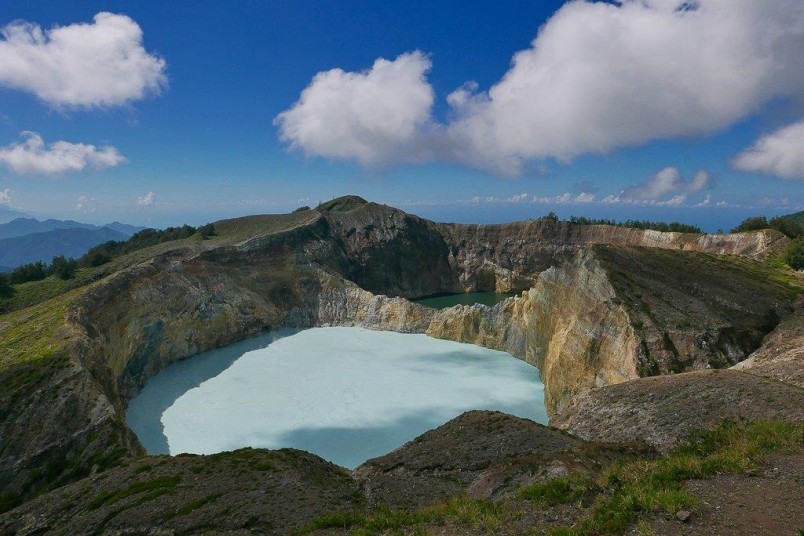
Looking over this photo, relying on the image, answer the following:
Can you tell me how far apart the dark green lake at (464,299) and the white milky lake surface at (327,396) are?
73.2 feet

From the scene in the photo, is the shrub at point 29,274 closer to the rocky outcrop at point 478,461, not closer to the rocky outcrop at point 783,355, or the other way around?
the rocky outcrop at point 478,461

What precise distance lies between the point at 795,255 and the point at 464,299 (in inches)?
1595

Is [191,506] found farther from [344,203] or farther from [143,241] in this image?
[344,203]

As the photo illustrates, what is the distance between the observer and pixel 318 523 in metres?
10.1

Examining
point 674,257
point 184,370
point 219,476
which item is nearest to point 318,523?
point 219,476

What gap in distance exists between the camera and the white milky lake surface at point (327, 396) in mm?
25500

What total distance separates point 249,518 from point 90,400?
1513 centimetres

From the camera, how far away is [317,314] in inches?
2099

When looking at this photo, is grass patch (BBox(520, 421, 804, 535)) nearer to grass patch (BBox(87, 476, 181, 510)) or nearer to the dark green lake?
grass patch (BBox(87, 476, 181, 510))

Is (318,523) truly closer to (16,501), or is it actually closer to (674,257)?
(16,501)

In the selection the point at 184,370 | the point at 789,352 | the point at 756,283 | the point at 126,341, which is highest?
the point at 756,283

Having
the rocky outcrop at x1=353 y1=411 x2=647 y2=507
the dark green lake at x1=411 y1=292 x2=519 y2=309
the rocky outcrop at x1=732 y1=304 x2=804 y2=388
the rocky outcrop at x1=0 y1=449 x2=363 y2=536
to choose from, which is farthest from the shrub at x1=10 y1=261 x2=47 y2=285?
the rocky outcrop at x1=732 y1=304 x2=804 y2=388

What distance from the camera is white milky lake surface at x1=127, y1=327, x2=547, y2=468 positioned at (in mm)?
25500

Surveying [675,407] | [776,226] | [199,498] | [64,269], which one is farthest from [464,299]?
[199,498]
